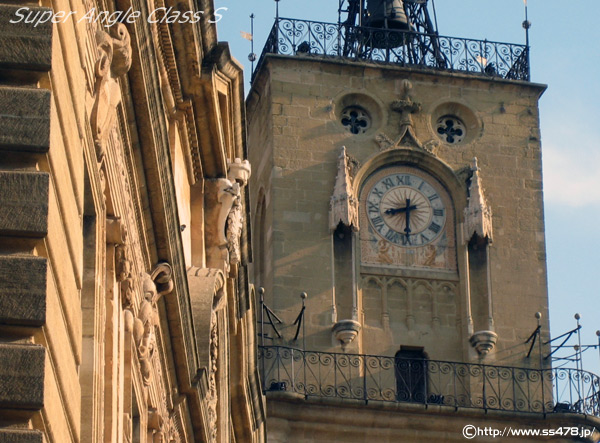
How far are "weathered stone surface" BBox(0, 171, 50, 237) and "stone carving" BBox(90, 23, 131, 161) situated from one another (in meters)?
2.60

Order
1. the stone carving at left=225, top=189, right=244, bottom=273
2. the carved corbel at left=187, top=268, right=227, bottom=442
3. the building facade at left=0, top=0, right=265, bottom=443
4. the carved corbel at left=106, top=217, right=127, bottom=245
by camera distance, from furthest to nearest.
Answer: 1. the stone carving at left=225, top=189, right=244, bottom=273
2. the carved corbel at left=187, top=268, right=227, bottom=442
3. the carved corbel at left=106, top=217, right=127, bottom=245
4. the building facade at left=0, top=0, right=265, bottom=443

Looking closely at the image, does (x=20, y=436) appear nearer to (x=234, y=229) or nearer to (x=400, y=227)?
(x=234, y=229)

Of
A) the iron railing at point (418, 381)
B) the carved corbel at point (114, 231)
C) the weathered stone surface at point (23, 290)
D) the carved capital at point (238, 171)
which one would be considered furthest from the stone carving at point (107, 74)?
the iron railing at point (418, 381)

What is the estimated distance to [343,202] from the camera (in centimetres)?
A: 3897

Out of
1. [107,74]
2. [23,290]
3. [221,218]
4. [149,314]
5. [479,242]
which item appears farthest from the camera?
[479,242]

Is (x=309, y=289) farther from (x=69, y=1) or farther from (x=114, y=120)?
(x=69, y=1)

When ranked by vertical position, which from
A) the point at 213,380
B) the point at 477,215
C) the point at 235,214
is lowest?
the point at 213,380

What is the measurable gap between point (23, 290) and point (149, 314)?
19.0 feet

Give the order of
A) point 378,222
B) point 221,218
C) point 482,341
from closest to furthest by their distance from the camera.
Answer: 1. point 221,218
2. point 482,341
3. point 378,222

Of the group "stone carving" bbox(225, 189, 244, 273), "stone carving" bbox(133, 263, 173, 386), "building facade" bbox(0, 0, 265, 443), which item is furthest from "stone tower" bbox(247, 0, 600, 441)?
"stone carving" bbox(133, 263, 173, 386)

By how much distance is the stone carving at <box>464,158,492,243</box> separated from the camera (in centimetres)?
3950

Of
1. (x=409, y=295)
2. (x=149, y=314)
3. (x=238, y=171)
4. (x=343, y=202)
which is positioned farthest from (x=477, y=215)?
(x=149, y=314)

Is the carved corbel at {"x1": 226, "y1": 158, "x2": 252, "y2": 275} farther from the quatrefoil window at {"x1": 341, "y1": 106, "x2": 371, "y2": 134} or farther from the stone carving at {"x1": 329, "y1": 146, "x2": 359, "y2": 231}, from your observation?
the quatrefoil window at {"x1": 341, "y1": 106, "x2": 371, "y2": 134}

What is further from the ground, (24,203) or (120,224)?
(120,224)
